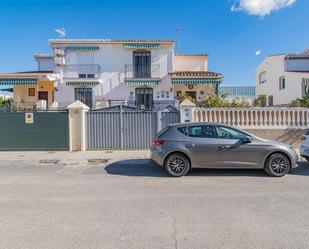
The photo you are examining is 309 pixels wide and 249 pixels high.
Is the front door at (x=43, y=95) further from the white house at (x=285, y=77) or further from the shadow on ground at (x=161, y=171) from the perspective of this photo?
the white house at (x=285, y=77)

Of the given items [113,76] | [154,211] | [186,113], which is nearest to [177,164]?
[154,211]

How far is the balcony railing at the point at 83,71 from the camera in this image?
21.1 metres

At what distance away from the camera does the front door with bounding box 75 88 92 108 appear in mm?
21172

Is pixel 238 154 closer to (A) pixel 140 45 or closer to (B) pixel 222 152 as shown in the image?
(B) pixel 222 152

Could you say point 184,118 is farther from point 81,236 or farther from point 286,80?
point 286,80

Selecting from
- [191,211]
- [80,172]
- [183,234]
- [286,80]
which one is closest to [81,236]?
[183,234]

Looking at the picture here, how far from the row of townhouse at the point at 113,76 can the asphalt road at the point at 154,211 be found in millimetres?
14643

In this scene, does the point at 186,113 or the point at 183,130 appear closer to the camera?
the point at 183,130

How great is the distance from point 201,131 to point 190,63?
17113 mm

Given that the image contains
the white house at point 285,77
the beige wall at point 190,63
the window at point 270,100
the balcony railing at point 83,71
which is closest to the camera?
the balcony railing at point 83,71

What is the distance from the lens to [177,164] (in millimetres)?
6746

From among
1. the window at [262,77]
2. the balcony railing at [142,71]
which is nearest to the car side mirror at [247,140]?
the balcony railing at [142,71]

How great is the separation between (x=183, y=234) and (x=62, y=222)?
78.2 inches

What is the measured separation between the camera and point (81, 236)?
3.33m
